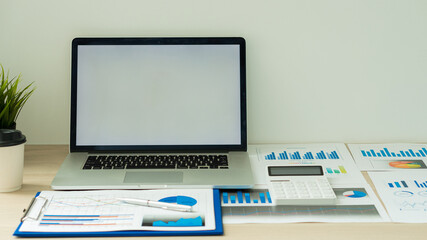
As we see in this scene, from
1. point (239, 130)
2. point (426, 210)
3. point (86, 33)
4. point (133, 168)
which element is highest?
point (86, 33)

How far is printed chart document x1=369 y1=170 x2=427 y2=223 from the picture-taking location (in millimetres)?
962

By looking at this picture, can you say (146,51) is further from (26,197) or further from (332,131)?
(332,131)

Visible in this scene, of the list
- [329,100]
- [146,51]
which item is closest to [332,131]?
[329,100]

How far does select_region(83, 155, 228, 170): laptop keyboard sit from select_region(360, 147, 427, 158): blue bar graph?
16.3 inches

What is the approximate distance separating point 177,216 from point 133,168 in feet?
0.86

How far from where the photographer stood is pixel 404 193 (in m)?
1.07

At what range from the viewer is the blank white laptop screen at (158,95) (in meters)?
1.27

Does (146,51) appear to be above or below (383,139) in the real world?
above

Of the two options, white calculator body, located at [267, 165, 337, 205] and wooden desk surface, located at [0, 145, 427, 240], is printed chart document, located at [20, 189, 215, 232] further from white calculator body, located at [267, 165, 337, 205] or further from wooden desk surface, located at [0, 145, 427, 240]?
white calculator body, located at [267, 165, 337, 205]

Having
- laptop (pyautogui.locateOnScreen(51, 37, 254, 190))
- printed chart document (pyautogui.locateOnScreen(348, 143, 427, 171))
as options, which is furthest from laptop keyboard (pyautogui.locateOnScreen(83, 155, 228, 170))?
printed chart document (pyautogui.locateOnScreen(348, 143, 427, 171))

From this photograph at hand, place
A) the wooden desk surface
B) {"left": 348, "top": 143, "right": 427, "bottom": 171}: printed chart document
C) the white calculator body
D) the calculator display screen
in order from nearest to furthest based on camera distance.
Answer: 1. the wooden desk surface
2. the white calculator body
3. the calculator display screen
4. {"left": 348, "top": 143, "right": 427, "bottom": 171}: printed chart document

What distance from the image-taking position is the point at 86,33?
4.32 feet

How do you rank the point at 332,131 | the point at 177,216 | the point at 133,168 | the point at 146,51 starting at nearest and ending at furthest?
1. the point at 177,216
2. the point at 133,168
3. the point at 146,51
4. the point at 332,131

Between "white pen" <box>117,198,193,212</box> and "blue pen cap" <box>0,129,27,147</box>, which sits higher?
"blue pen cap" <box>0,129,27,147</box>
